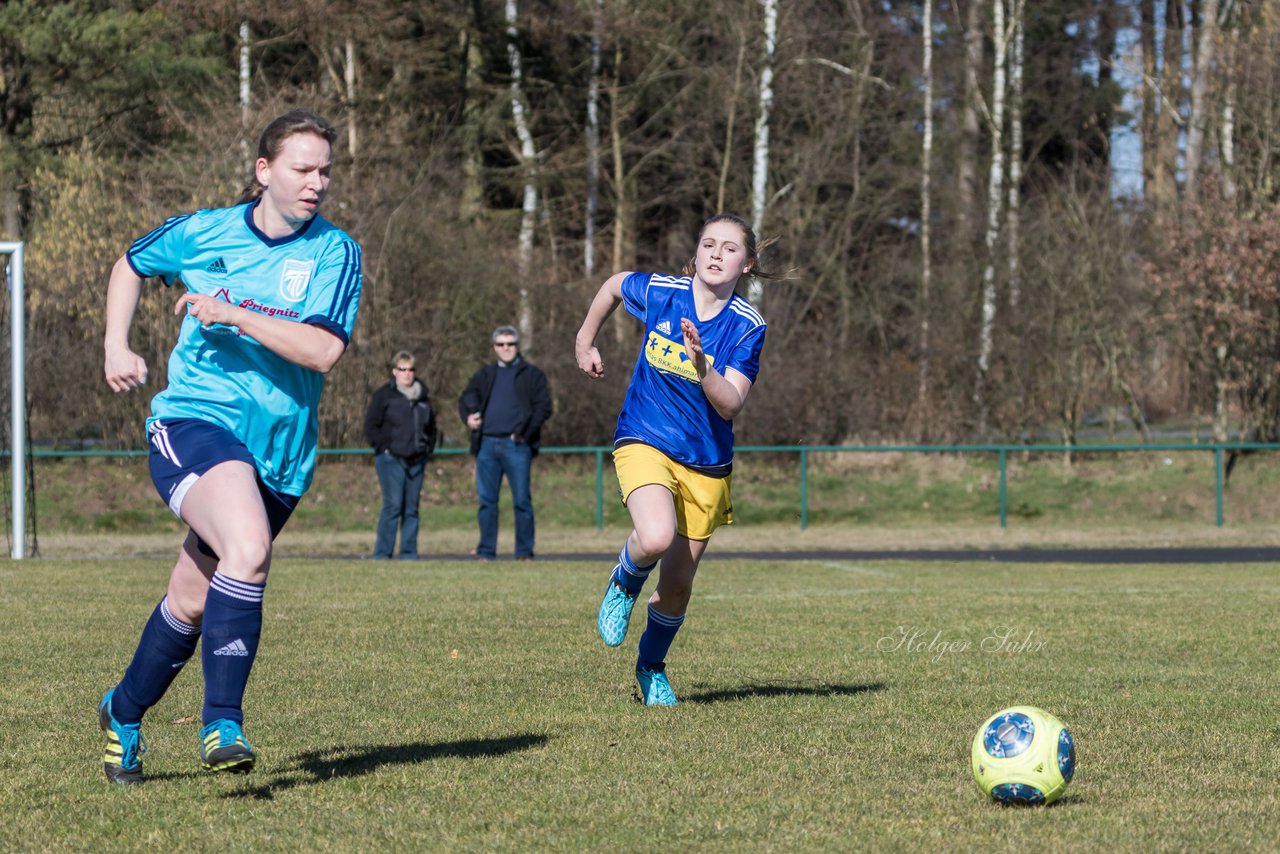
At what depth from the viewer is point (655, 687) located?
6.76 metres

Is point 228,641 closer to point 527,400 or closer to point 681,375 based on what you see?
point 681,375

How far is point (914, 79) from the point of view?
119 feet

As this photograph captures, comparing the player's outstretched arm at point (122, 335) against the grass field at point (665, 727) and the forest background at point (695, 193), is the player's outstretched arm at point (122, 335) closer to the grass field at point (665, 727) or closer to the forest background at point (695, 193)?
Answer: the grass field at point (665, 727)

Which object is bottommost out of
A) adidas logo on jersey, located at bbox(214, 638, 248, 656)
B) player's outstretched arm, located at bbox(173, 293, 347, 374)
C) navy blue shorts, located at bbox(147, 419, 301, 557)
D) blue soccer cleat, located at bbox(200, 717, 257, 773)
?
blue soccer cleat, located at bbox(200, 717, 257, 773)

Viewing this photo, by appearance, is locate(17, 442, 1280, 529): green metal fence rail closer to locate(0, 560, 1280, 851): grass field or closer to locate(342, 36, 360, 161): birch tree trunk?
locate(342, 36, 360, 161): birch tree trunk

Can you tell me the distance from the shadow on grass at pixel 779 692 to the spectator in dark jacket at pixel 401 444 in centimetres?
966

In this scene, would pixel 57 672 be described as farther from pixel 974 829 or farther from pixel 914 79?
pixel 914 79

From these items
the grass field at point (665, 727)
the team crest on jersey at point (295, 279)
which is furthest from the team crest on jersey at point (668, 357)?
the team crest on jersey at point (295, 279)

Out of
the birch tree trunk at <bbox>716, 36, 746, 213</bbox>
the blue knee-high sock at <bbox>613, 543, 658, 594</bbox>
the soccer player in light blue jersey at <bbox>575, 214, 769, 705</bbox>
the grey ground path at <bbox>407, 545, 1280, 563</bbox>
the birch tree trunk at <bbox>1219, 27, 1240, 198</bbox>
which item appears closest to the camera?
the soccer player in light blue jersey at <bbox>575, 214, 769, 705</bbox>

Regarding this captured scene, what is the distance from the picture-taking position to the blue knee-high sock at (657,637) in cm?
674

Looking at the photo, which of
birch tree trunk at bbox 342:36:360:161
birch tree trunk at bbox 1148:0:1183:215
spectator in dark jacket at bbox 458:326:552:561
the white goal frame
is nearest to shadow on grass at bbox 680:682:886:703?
spectator in dark jacket at bbox 458:326:552:561

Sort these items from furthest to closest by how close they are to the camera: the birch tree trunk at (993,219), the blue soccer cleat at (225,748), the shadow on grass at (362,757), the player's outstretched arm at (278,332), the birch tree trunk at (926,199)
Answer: the birch tree trunk at (926,199) < the birch tree trunk at (993,219) < the shadow on grass at (362,757) < the player's outstretched arm at (278,332) < the blue soccer cleat at (225,748)

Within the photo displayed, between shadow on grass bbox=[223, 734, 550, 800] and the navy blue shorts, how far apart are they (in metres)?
0.75

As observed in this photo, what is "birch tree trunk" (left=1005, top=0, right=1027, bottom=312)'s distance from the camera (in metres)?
30.0
